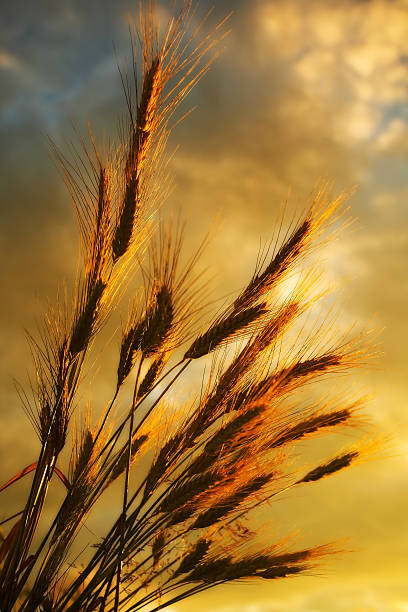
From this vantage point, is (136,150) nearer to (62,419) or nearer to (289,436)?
(62,419)

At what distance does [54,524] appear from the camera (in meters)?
1.23

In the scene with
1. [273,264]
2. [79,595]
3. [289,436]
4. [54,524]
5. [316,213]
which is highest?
[316,213]

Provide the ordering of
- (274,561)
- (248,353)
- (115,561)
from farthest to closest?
(274,561), (248,353), (115,561)

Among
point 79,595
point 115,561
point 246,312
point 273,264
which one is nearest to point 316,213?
point 273,264

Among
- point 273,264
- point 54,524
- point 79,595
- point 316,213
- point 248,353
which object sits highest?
point 316,213

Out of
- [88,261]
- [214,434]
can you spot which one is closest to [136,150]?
[88,261]

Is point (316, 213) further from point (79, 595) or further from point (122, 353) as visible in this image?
point (79, 595)

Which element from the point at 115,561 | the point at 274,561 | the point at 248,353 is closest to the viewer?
the point at 115,561

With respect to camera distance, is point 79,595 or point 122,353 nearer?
point 79,595

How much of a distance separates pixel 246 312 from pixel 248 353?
0.09m

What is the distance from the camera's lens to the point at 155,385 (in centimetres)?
138

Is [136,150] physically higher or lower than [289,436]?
higher

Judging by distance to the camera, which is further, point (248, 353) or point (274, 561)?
point (274, 561)

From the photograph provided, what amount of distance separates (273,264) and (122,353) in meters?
0.38
